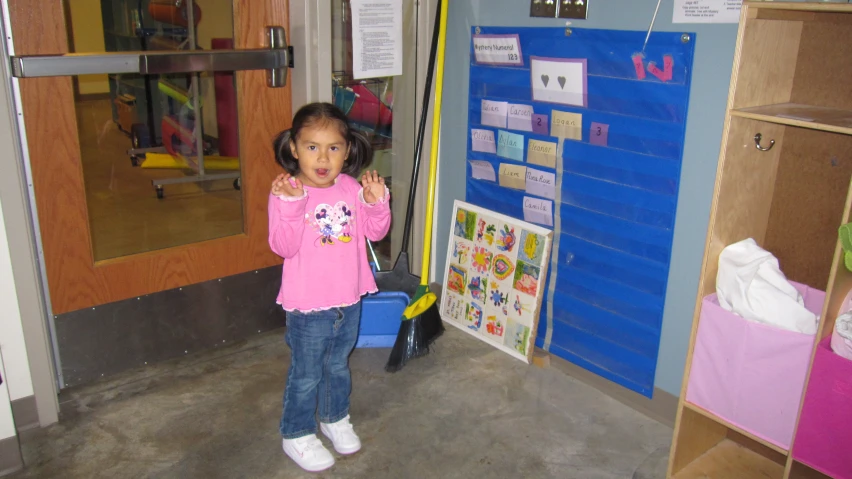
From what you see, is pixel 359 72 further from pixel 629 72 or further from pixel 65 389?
pixel 65 389

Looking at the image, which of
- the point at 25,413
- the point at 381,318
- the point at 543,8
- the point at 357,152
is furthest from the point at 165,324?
the point at 543,8

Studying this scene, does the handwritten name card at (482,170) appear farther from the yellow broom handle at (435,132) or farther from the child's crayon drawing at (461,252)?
the child's crayon drawing at (461,252)

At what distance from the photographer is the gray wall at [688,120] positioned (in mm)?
2049

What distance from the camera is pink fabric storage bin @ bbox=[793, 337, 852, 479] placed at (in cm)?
161

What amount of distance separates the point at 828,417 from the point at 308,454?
1.39 metres

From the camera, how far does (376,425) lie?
235 cm

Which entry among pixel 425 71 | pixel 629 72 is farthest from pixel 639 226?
pixel 425 71

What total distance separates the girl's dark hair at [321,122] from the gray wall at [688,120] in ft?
3.03

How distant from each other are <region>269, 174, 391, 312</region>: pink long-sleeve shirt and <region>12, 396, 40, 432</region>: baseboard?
3.07ft

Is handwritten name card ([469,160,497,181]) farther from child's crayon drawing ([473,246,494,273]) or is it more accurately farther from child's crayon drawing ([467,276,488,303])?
child's crayon drawing ([467,276,488,303])

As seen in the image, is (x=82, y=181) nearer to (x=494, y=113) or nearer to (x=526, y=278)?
(x=494, y=113)

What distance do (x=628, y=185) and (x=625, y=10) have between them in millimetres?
558

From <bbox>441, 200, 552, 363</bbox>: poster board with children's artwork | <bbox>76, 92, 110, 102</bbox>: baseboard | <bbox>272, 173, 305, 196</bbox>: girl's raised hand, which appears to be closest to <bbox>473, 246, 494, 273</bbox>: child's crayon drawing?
<bbox>441, 200, 552, 363</bbox>: poster board with children's artwork

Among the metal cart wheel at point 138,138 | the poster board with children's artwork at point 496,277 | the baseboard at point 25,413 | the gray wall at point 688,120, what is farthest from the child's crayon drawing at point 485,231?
the baseboard at point 25,413
